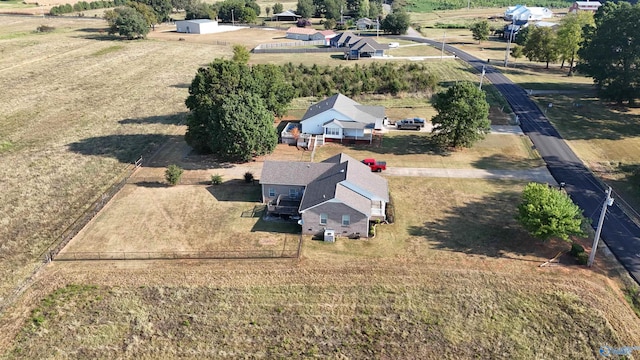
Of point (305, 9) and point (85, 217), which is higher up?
point (305, 9)

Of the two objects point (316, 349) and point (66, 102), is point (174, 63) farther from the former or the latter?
point (316, 349)

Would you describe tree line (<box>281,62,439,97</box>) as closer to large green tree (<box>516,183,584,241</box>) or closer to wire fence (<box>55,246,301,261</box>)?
wire fence (<box>55,246,301,261</box>)

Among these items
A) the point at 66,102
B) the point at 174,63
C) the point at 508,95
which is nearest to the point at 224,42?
the point at 174,63

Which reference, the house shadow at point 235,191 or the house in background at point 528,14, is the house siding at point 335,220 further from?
the house in background at point 528,14

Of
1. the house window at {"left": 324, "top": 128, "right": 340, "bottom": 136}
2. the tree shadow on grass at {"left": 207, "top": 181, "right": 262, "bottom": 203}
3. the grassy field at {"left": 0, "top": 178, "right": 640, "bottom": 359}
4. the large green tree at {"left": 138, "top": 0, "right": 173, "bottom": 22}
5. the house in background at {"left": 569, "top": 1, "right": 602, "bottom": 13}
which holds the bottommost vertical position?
the grassy field at {"left": 0, "top": 178, "right": 640, "bottom": 359}

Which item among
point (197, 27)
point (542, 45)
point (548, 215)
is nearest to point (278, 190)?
point (548, 215)

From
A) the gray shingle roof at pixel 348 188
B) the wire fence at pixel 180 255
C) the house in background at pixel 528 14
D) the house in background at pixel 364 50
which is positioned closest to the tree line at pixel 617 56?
the house in background at pixel 364 50

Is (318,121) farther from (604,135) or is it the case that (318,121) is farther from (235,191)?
(604,135)

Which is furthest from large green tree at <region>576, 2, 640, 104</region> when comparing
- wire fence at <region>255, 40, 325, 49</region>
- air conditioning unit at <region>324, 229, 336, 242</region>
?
wire fence at <region>255, 40, 325, 49</region>
